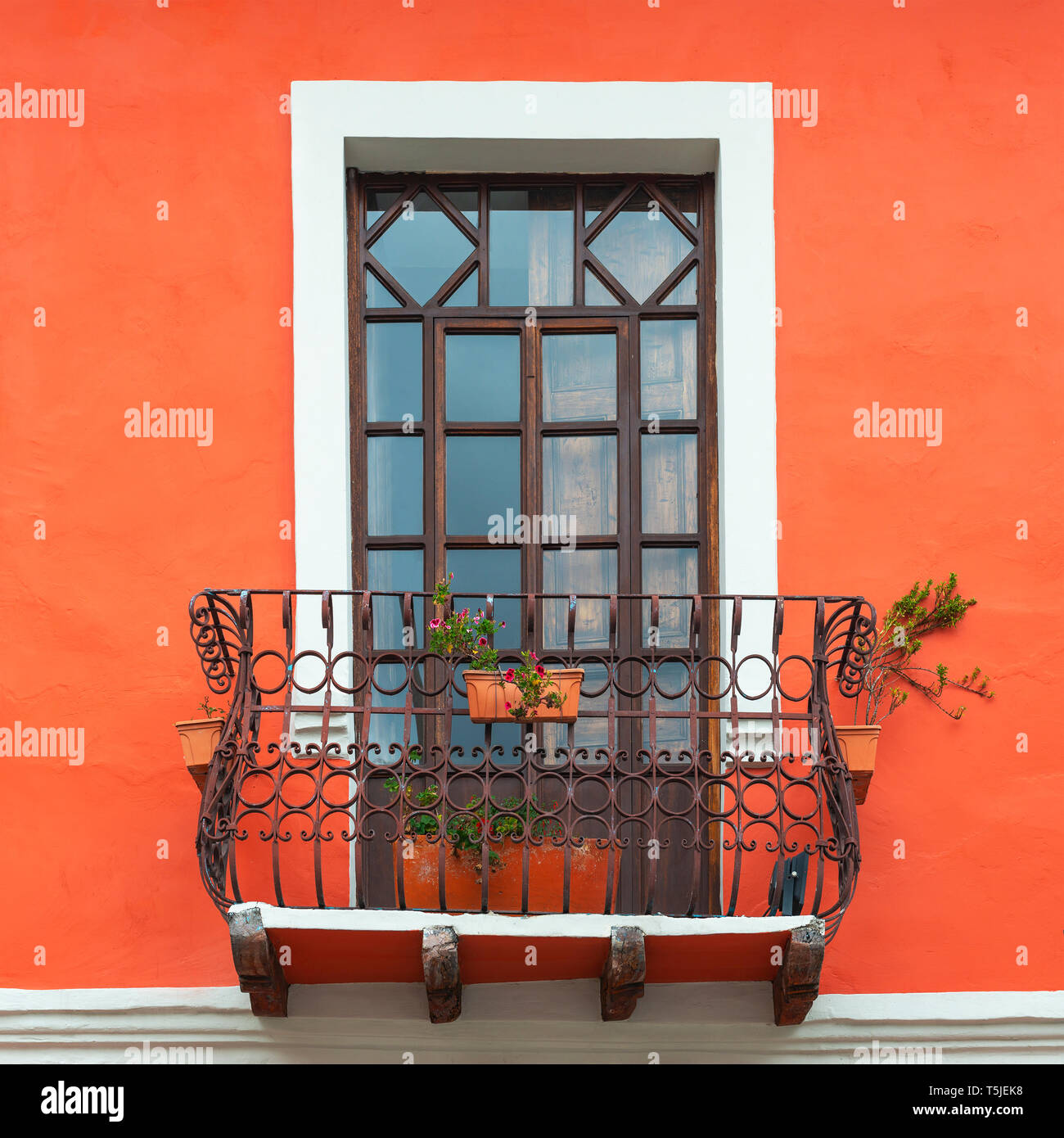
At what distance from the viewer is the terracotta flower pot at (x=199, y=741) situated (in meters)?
5.52

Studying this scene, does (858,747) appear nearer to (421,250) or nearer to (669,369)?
(669,369)

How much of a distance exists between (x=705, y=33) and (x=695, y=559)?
7.10 ft

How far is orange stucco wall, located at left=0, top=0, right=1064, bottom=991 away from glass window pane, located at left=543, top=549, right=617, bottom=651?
0.76 m

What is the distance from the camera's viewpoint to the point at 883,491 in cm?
607

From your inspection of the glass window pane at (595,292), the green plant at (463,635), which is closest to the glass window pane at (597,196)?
the glass window pane at (595,292)

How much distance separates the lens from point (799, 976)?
530 centimetres

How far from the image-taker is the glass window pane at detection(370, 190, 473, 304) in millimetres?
6430

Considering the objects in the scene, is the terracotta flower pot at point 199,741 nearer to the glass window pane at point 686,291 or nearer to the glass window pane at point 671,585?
the glass window pane at point 671,585

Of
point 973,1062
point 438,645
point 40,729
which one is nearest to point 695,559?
point 438,645

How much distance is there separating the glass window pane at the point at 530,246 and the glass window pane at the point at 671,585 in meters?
1.15

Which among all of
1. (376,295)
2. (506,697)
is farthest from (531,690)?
(376,295)
